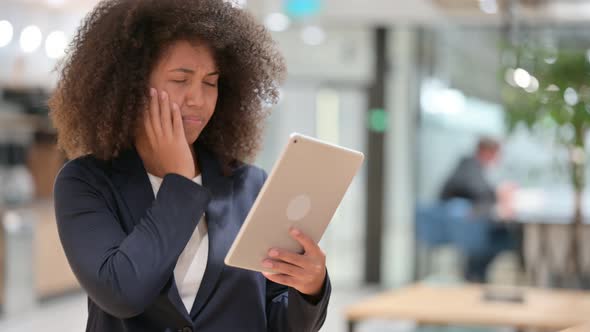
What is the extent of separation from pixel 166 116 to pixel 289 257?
1.18 feet

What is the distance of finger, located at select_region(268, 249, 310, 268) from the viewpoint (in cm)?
160

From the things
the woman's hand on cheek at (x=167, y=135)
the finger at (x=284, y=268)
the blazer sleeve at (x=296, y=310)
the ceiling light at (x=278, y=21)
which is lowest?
the blazer sleeve at (x=296, y=310)

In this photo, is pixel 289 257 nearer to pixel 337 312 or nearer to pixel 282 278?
pixel 282 278

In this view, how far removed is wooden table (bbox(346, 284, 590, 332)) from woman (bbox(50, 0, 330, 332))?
2.31 metres

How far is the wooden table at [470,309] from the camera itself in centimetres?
401

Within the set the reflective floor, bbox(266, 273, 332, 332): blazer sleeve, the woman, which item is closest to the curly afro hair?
the woman

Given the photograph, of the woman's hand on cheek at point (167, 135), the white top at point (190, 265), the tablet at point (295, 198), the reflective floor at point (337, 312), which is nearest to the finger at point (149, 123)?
the woman's hand on cheek at point (167, 135)

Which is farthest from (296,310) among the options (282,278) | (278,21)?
(278,21)

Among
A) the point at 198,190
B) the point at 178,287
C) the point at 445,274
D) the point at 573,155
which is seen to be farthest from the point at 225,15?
the point at 445,274

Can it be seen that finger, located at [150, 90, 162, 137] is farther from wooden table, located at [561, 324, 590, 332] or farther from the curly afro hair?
wooden table, located at [561, 324, 590, 332]

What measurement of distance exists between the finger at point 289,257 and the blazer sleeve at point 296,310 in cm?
11

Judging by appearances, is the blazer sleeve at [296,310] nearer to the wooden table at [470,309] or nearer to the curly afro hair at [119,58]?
the curly afro hair at [119,58]

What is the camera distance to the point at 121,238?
62.6 inches

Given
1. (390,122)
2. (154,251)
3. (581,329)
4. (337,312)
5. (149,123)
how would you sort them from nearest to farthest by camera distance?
(154,251) → (149,123) → (581,329) → (337,312) → (390,122)
